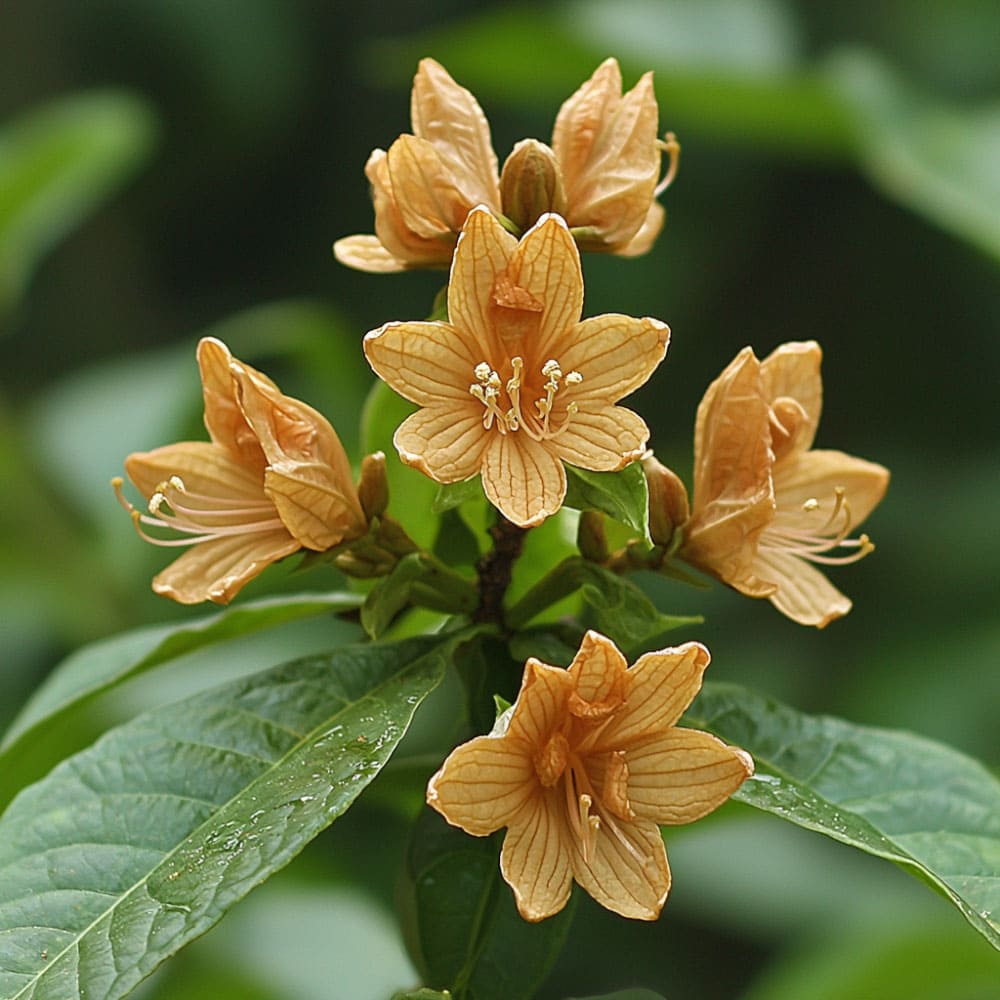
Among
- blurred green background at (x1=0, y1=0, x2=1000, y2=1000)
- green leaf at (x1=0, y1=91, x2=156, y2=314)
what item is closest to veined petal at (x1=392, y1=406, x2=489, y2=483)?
blurred green background at (x1=0, y1=0, x2=1000, y2=1000)

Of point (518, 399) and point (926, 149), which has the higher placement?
point (518, 399)

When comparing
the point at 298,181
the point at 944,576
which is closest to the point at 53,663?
the point at 298,181

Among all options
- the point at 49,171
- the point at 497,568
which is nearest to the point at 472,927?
the point at 497,568

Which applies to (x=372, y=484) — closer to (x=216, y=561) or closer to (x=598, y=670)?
(x=216, y=561)

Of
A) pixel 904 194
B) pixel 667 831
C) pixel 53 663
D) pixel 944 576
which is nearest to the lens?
pixel 667 831

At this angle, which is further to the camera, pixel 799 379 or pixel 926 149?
pixel 926 149

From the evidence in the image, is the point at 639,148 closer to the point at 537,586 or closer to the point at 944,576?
the point at 537,586

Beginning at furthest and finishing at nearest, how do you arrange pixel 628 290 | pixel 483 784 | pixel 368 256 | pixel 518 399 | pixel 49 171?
pixel 628 290, pixel 49 171, pixel 368 256, pixel 518 399, pixel 483 784

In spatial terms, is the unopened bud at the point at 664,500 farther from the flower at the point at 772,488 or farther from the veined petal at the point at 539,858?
the veined petal at the point at 539,858
